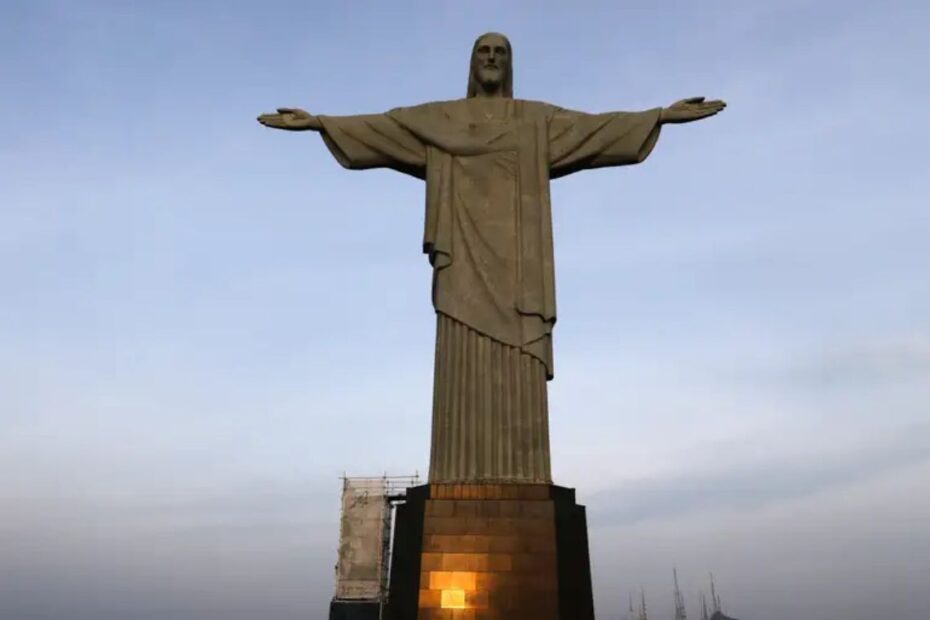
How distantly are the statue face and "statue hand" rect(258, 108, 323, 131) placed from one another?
2.42m

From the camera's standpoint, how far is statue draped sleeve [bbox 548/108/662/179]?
10.5 m

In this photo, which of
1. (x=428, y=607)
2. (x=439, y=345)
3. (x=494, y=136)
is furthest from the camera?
(x=494, y=136)

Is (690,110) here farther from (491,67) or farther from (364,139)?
(364,139)

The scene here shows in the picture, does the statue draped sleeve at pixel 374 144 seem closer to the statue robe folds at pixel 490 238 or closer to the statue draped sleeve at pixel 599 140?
the statue robe folds at pixel 490 238

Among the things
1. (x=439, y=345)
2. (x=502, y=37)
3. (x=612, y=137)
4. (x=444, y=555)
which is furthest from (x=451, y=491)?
(x=502, y=37)

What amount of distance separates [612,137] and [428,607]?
6630 millimetres

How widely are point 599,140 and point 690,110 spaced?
1323 mm

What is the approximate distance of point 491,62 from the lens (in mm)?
10727

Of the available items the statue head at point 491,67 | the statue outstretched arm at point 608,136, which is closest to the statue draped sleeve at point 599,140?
the statue outstretched arm at point 608,136

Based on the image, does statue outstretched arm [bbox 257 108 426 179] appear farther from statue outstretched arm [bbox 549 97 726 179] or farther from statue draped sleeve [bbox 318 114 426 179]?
statue outstretched arm [bbox 549 97 726 179]

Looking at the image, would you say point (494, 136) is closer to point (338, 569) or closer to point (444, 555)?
point (444, 555)

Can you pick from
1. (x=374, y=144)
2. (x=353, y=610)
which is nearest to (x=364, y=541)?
(x=353, y=610)

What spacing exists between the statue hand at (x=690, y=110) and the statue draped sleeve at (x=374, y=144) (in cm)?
350

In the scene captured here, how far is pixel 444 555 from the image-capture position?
27.2ft
